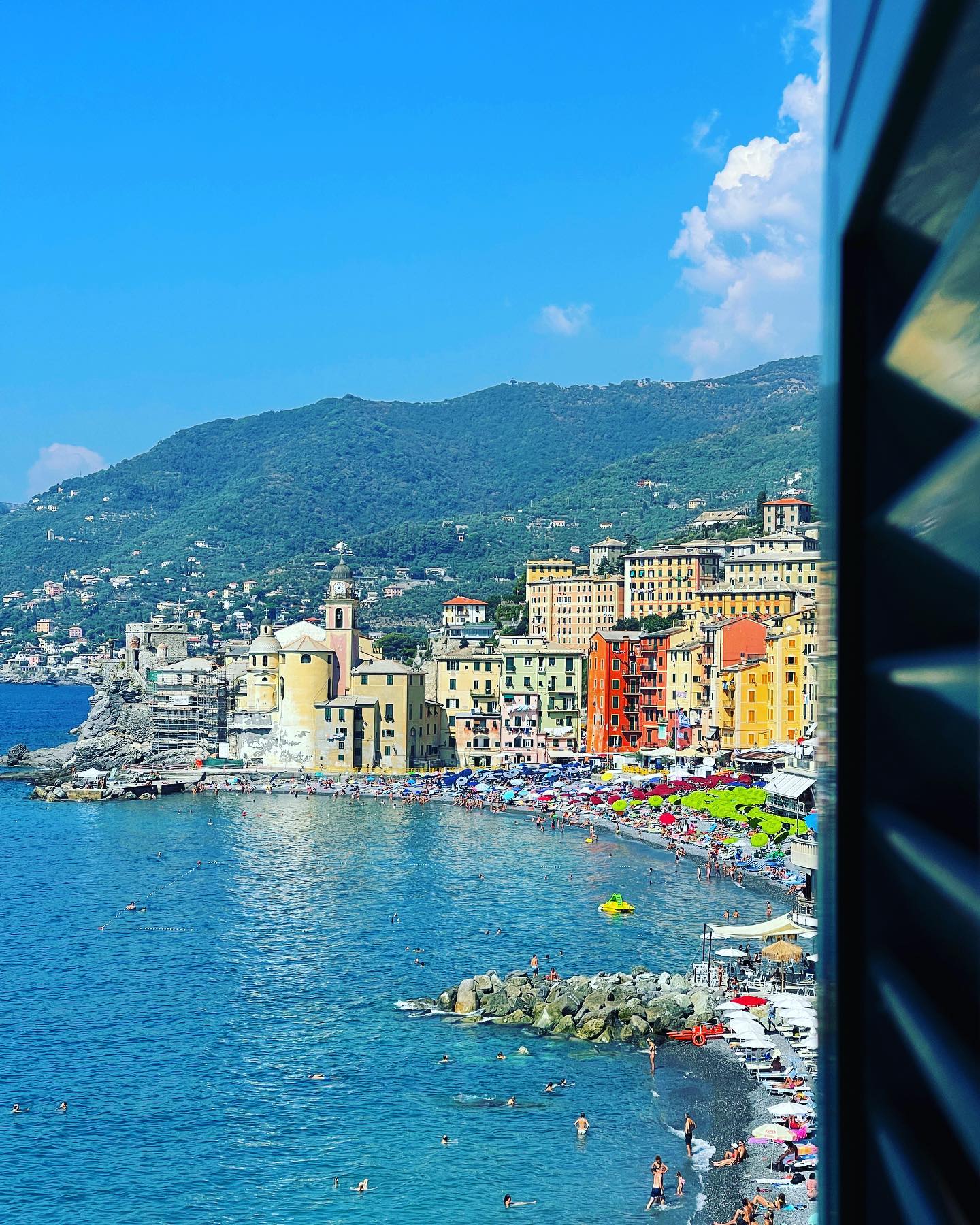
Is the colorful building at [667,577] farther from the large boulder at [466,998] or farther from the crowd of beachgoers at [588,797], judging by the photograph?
the large boulder at [466,998]

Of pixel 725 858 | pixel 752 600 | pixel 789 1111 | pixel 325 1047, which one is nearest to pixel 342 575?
pixel 752 600

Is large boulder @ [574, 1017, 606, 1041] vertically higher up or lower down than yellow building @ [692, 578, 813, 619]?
lower down

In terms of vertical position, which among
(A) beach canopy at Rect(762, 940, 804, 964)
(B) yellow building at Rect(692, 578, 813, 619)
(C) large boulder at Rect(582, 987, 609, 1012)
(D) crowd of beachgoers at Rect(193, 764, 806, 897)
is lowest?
(C) large boulder at Rect(582, 987, 609, 1012)

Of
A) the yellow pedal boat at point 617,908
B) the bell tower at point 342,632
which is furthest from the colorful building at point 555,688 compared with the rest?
the yellow pedal boat at point 617,908

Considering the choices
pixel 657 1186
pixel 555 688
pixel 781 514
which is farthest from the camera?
pixel 781 514

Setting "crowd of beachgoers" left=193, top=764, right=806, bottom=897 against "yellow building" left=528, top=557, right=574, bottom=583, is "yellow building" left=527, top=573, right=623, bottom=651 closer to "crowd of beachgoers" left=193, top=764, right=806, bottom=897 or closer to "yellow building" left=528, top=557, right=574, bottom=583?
"yellow building" left=528, top=557, right=574, bottom=583

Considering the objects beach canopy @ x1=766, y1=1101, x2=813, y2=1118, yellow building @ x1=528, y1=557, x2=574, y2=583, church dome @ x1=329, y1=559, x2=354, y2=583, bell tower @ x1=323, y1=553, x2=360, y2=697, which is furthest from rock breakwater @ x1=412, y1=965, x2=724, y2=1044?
yellow building @ x1=528, y1=557, x2=574, y2=583

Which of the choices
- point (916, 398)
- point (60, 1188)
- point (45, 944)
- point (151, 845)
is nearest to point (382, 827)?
point (151, 845)

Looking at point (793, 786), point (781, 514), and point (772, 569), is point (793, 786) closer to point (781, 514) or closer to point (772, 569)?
point (772, 569)
